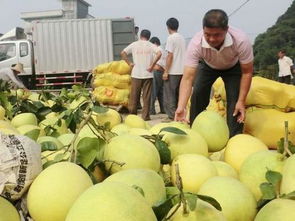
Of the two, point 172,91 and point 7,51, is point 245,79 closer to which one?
point 172,91

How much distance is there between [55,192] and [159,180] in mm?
302

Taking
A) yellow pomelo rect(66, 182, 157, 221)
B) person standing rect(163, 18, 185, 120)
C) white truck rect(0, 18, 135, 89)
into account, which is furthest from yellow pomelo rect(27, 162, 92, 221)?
white truck rect(0, 18, 135, 89)

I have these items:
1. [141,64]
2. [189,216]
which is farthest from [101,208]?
[141,64]

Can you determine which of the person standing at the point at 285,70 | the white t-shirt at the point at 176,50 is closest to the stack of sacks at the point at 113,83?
the white t-shirt at the point at 176,50

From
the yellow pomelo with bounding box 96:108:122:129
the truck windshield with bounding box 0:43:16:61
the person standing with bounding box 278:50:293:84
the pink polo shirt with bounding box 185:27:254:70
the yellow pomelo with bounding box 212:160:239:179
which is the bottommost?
the person standing with bounding box 278:50:293:84

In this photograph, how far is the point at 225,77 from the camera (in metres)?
3.64

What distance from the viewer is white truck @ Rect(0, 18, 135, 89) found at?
15516 millimetres

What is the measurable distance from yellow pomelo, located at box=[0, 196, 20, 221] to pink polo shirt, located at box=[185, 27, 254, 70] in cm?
227

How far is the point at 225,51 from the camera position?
3.29 metres

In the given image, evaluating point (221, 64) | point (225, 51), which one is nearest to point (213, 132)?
point (225, 51)

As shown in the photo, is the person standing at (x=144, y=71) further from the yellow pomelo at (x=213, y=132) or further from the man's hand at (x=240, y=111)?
the yellow pomelo at (x=213, y=132)

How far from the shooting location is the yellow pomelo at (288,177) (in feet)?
4.57

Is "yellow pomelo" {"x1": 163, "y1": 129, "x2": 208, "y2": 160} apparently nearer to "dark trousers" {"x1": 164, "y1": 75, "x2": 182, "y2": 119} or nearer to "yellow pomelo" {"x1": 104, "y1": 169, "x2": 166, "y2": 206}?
"yellow pomelo" {"x1": 104, "y1": 169, "x2": 166, "y2": 206}

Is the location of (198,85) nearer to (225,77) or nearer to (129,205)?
(225,77)
